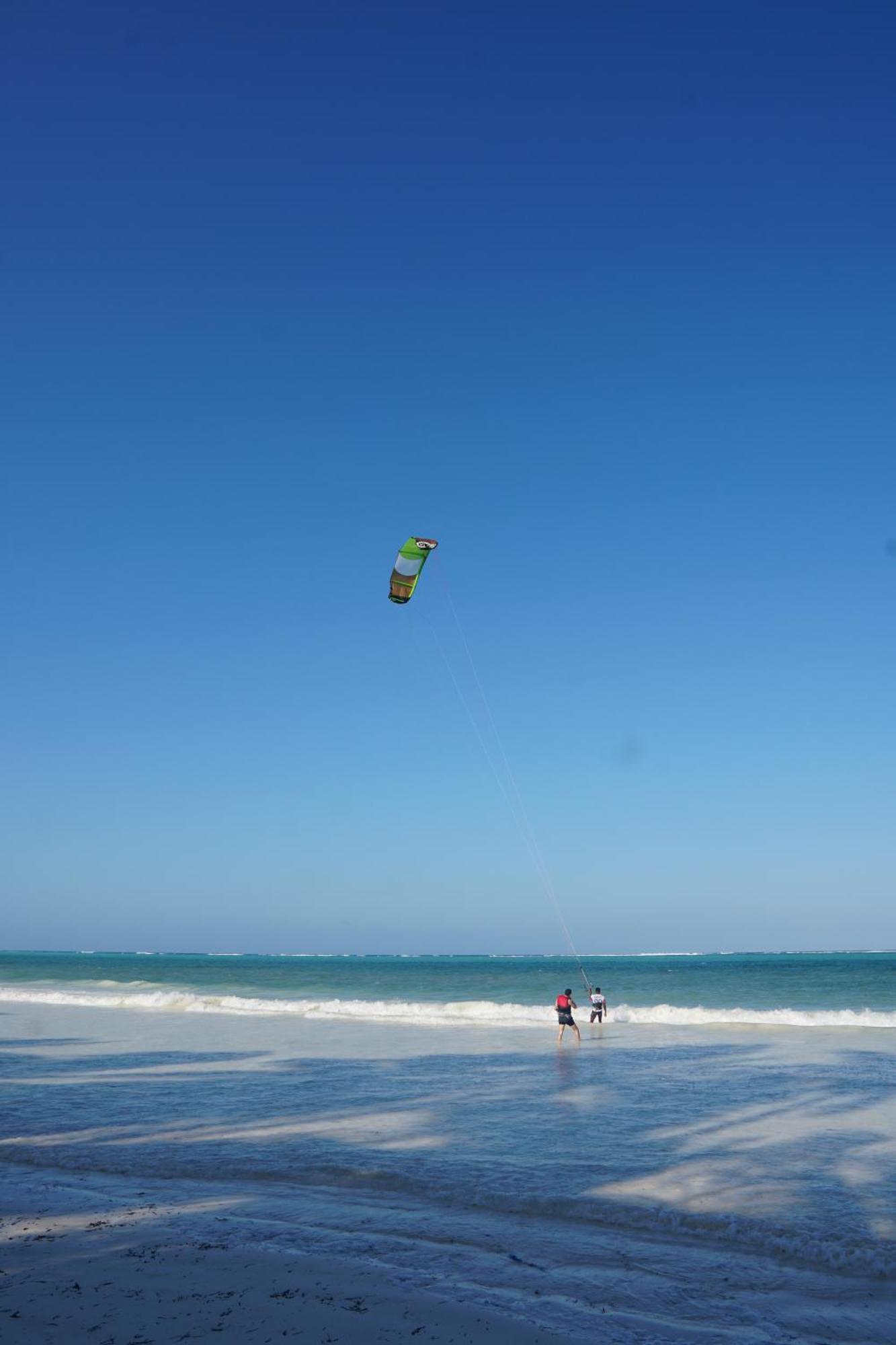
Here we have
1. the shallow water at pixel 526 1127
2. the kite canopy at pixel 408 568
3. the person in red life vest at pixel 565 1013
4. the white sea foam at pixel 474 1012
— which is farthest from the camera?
the white sea foam at pixel 474 1012

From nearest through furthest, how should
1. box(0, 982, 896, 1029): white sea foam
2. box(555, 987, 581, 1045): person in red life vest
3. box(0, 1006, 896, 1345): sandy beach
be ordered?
box(0, 1006, 896, 1345): sandy beach
box(555, 987, 581, 1045): person in red life vest
box(0, 982, 896, 1029): white sea foam

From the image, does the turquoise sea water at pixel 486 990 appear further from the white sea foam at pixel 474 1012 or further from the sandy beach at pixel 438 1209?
the sandy beach at pixel 438 1209

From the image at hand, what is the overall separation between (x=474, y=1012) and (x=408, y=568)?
719 inches

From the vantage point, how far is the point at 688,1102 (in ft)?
45.4

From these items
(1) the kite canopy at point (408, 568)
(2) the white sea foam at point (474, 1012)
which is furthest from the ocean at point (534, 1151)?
(1) the kite canopy at point (408, 568)

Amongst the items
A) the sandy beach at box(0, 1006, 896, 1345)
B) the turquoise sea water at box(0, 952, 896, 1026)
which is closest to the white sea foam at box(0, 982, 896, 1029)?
the turquoise sea water at box(0, 952, 896, 1026)

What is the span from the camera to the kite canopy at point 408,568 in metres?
18.8

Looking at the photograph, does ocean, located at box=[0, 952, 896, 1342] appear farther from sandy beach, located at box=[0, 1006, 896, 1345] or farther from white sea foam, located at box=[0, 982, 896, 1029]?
white sea foam, located at box=[0, 982, 896, 1029]

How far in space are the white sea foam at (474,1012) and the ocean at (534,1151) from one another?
336cm

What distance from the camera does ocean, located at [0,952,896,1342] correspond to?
685 cm

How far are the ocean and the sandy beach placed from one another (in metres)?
0.05

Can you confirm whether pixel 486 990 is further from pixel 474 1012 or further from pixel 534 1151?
pixel 534 1151

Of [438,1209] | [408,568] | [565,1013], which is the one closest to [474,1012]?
[565,1013]

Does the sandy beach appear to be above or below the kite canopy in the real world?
below
